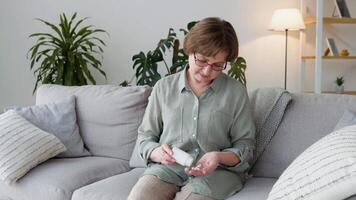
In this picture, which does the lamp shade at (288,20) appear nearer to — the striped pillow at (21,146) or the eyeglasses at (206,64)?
the eyeglasses at (206,64)

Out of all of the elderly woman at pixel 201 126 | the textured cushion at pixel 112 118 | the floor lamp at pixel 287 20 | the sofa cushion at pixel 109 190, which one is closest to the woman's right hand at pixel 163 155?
the elderly woman at pixel 201 126

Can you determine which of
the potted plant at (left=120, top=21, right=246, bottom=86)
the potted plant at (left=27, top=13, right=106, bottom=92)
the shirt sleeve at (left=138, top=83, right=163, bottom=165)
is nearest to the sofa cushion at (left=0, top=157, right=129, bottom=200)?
the shirt sleeve at (left=138, top=83, right=163, bottom=165)

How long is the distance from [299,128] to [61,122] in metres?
1.18

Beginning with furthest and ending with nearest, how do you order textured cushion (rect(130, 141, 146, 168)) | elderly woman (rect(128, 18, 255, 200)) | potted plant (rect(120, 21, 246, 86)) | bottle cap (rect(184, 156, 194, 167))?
potted plant (rect(120, 21, 246, 86))
textured cushion (rect(130, 141, 146, 168))
elderly woman (rect(128, 18, 255, 200))
bottle cap (rect(184, 156, 194, 167))

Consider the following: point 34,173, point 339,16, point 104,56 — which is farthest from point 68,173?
point 339,16

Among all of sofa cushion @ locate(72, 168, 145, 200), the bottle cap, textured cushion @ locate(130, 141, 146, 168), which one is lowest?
textured cushion @ locate(130, 141, 146, 168)

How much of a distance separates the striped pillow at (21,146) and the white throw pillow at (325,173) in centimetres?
117

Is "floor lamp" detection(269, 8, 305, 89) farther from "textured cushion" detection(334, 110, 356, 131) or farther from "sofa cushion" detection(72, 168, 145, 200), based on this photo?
"sofa cushion" detection(72, 168, 145, 200)

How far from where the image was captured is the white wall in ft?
11.8

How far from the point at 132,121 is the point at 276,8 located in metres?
2.01

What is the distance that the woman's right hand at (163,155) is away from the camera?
1464 mm

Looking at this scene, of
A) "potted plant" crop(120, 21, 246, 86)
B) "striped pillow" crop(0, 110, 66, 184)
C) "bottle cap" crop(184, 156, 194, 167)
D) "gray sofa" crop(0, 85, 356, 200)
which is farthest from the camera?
"potted plant" crop(120, 21, 246, 86)

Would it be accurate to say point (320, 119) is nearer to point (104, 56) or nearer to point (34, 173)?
point (34, 173)

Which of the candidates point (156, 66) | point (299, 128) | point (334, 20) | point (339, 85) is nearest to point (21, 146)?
point (299, 128)
